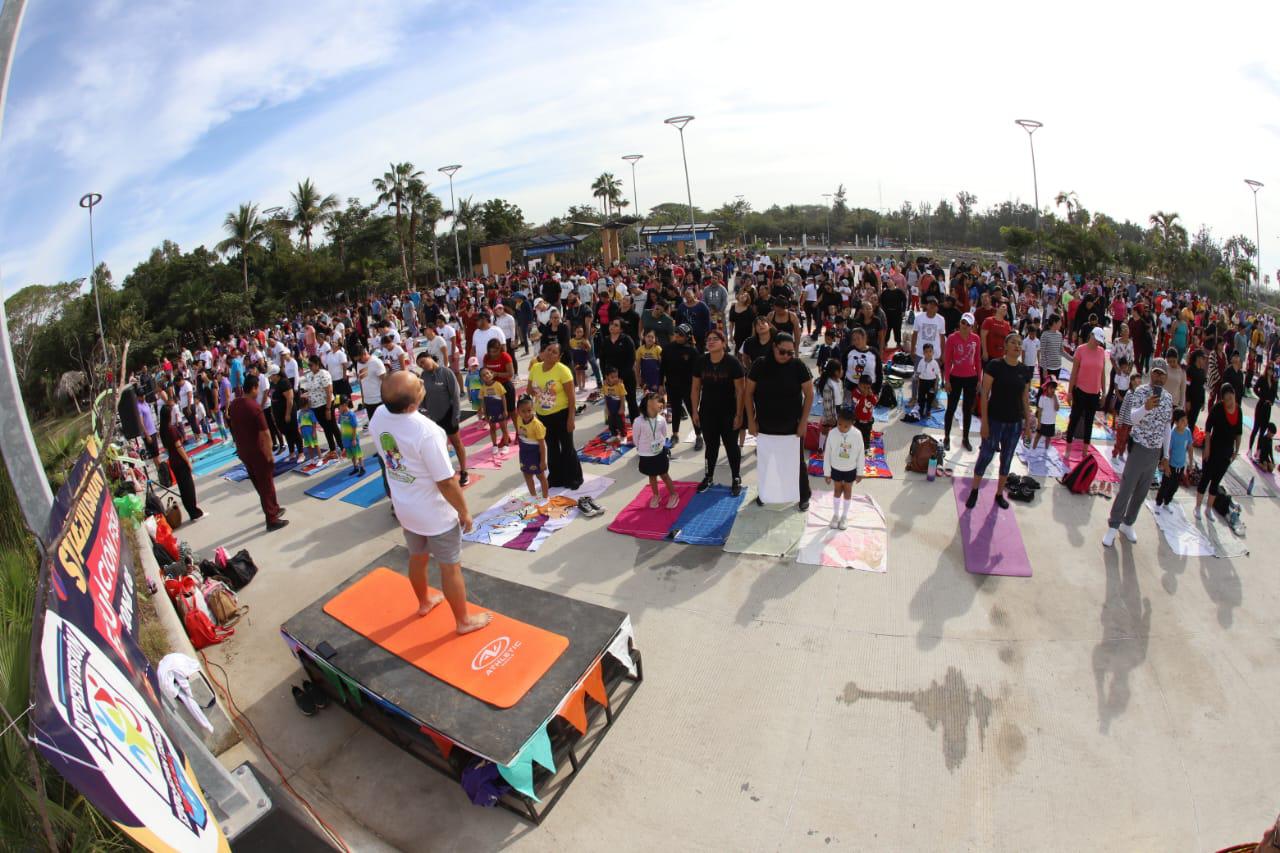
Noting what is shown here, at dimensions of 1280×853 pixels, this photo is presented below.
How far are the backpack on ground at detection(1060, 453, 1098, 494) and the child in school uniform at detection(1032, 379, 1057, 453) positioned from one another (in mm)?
1076

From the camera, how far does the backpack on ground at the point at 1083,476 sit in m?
6.71

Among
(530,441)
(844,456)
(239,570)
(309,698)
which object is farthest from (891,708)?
(239,570)

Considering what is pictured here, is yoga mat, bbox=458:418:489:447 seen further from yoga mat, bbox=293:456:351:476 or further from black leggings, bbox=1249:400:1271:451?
black leggings, bbox=1249:400:1271:451

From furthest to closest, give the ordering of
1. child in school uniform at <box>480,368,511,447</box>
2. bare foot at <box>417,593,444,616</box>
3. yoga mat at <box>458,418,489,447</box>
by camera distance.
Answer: yoga mat at <box>458,418,489,447</box>, child in school uniform at <box>480,368,511,447</box>, bare foot at <box>417,593,444,616</box>

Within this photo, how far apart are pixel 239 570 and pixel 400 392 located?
3505mm

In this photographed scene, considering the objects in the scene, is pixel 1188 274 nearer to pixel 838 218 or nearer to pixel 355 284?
pixel 838 218

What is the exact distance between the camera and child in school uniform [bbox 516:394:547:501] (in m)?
→ 6.71

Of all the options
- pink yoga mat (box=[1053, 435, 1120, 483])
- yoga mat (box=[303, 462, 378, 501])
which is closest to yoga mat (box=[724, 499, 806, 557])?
pink yoga mat (box=[1053, 435, 1120, 483])

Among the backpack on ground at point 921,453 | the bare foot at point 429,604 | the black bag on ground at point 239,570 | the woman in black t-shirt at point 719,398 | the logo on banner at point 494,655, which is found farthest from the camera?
the backpack on ground at point 921,453

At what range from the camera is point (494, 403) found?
8789mm

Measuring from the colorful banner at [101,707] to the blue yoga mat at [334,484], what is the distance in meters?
4.68

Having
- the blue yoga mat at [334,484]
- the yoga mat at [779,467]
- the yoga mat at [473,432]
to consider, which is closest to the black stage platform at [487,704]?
the yoga mat at [779,467]

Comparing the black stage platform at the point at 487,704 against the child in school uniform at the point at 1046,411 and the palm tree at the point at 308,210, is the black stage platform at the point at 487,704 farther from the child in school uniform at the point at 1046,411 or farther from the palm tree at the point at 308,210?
the palm tree at the point at 308,210

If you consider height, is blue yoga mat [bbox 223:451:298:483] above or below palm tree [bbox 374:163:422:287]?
below
